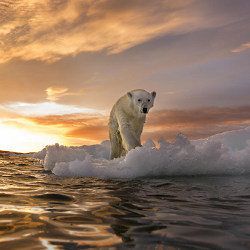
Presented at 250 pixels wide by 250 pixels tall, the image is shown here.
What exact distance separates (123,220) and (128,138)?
571cm

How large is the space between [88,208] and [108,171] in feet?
9.90

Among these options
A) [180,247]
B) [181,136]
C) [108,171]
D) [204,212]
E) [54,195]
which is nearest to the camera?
[180,247]

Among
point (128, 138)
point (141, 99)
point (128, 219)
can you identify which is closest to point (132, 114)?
point (141, 99)

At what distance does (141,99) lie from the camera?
783cm

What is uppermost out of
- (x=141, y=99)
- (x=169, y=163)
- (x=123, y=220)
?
(x=141, y=99)

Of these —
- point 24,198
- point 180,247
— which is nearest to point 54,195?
point 24,198

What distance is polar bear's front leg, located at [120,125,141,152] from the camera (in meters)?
7.71

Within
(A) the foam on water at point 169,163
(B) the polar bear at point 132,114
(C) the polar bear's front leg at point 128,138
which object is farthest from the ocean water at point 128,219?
(B) the polar bear at point 132,114

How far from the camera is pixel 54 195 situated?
11.4 ft

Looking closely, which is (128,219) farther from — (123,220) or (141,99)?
(141,99)

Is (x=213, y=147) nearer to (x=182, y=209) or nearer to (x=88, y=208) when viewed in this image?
(x=182, y=209)

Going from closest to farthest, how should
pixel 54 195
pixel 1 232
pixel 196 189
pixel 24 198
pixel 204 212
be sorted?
pixel 1 232 < pixel 204 212 < pixel 24 198 < pixel 54 195 < pixel 196 189

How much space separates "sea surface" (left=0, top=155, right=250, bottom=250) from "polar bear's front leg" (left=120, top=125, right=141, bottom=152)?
13.4 feet

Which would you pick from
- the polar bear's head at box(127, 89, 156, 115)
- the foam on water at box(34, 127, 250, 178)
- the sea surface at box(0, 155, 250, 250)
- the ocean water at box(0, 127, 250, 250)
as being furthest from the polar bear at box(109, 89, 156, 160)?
the sea surface at box(0, 155, 250, 250)
